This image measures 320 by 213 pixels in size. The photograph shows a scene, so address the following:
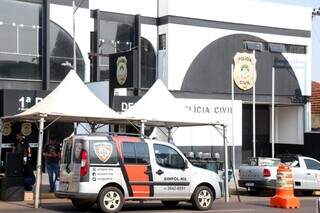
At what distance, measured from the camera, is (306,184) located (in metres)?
23.8

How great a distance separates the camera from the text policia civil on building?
1126 inches

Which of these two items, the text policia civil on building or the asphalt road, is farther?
the text policia civil on building

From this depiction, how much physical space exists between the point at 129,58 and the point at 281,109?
52.5ft

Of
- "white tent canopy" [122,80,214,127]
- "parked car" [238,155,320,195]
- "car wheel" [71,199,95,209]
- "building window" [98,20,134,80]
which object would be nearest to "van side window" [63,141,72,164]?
"car wheel" [71,199,95,209]

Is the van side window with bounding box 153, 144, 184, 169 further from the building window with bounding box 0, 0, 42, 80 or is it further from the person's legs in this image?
the building window with bounding box 0, 0, 42, 80

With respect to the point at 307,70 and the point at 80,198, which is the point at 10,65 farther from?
the point at 307,70

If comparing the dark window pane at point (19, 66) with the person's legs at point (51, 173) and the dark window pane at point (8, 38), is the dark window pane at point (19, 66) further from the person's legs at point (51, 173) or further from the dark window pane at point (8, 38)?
the person's legs at point (51, 173)

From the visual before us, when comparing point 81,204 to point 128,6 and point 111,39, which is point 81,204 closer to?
point 111,39

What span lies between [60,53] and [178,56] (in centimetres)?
684

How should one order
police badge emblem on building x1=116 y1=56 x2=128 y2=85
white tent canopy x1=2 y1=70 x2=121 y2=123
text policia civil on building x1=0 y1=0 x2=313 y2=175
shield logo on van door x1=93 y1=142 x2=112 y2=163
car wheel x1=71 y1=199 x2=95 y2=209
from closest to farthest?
shield logo on van door x1=93 y1=142 x2=112 y2=163 → car wheel x1=71 y1=199 x2=95 y2=209 → white tent canopy x1=2 y1=70 x2=121 y2=123 → police badge emblem on building x1=116 y1=56 x2=128 y2=85 → text policia civil on building x1=0 y1=0 x2=313 y2=175

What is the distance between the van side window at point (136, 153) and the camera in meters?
16.1

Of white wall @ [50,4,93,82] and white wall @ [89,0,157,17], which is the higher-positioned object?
white wall @ [89,0,157,17]

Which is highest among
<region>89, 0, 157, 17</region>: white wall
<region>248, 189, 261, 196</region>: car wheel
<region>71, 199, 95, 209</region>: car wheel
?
<region>89, 0, 157, 17</region>: white wall

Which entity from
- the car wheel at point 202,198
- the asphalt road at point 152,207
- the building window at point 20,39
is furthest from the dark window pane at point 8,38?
the car wheel at point 202,198
